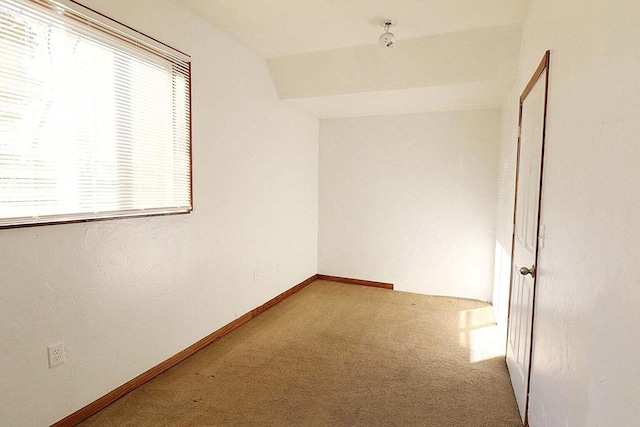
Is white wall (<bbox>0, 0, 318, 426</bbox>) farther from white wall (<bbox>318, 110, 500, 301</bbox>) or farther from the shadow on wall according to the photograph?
the shadow on wall

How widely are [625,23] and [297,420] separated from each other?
220 centimetres

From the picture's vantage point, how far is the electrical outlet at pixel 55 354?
1770 millimetres

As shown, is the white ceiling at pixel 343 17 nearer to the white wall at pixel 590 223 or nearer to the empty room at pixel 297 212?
the empty room at pixel 297 212

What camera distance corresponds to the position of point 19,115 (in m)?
1.60

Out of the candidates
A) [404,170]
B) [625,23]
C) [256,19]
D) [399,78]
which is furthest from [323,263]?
[625,23]

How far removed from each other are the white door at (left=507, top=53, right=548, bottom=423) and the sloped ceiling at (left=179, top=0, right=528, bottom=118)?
719mm

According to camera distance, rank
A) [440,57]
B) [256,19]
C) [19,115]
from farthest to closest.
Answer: [440,57] < [256,19] < [19,115]

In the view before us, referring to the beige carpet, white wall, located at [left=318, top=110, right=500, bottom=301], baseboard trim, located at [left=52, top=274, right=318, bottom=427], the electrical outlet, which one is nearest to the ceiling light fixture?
white wall, located at [left=318, top=110, right=500, bottom=301]

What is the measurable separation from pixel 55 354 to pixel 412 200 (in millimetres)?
3726

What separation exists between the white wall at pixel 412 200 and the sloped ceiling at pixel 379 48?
0.51 metres

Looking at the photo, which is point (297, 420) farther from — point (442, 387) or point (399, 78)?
point (399, 78)

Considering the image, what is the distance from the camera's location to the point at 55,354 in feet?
5.87

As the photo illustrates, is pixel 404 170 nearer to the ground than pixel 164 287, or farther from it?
farther from it

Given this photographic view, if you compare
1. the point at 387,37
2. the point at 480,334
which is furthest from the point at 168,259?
the point at 480,334
